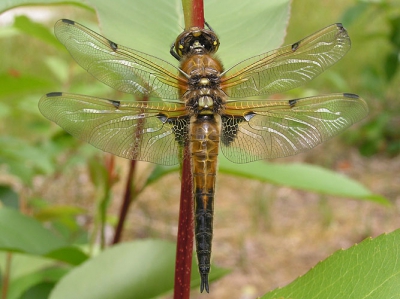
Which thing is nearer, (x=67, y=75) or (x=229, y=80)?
(x=229, y=80)

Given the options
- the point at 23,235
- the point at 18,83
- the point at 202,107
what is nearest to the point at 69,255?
the point at 23,235

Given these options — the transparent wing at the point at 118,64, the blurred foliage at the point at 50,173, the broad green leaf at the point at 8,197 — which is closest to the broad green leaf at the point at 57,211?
the blurred foliage at the point at 50,173

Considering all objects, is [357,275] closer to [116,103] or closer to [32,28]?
[116,103]

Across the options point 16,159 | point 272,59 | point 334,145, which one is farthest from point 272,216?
point 272,59

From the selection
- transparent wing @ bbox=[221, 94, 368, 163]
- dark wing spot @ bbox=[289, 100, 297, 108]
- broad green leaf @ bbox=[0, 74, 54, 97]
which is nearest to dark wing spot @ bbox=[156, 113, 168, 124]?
transparent wing @ bbox=[221, 94, 368, 163]

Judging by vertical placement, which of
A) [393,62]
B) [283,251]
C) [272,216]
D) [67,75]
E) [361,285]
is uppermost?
[393,62]

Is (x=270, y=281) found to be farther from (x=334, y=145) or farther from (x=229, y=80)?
(x=229, y=80)

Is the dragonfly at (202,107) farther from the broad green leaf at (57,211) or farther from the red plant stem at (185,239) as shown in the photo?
the broad green leaf at (57,211)
